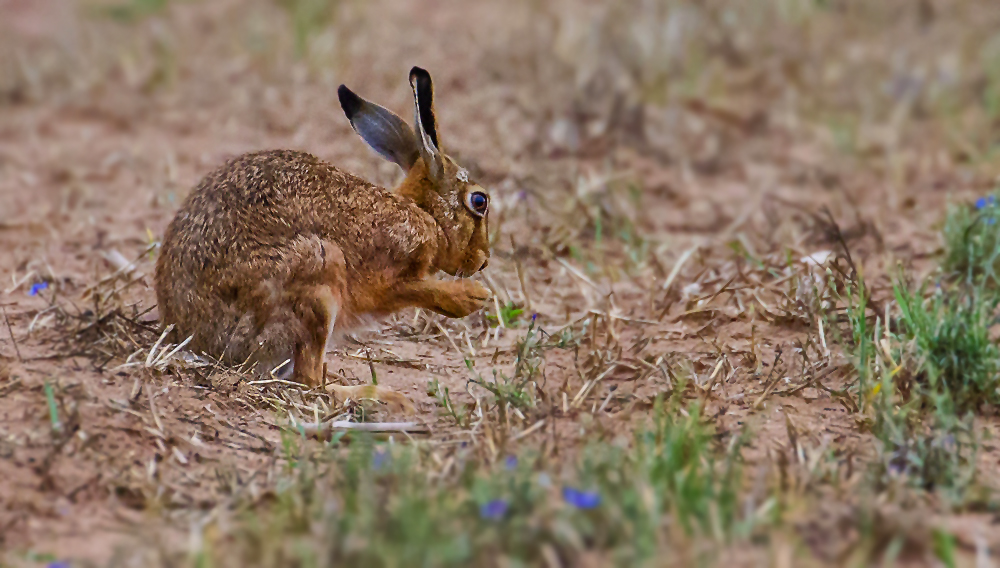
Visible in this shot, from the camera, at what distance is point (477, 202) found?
5309mm

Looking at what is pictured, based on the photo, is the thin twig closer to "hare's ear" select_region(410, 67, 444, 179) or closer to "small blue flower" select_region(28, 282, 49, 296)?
"small blue flower" select_region(28, 282, 49, 296)

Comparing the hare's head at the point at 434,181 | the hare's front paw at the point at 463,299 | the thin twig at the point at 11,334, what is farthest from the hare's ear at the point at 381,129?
the thin twig at the point at 11,334

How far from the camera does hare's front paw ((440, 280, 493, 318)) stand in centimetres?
504

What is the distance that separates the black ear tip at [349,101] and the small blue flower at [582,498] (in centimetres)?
233

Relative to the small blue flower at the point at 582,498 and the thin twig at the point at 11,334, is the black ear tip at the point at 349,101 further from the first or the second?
the small blue flower at the point at 582,498

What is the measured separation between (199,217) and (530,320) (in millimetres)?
1562

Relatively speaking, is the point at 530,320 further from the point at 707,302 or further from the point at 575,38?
the point at 575,38

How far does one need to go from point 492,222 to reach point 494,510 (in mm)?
3406

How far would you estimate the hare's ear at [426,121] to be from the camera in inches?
189

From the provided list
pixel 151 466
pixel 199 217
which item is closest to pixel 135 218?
pixel 199 217

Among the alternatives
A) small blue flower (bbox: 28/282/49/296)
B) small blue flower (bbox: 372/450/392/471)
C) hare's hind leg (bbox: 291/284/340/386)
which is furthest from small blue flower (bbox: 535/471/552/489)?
small blue flower (bbox: 28/282/49/296)

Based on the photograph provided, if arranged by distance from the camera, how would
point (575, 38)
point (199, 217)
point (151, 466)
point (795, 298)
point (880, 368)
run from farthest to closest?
1. point (575, 38)
2. point (795, 298)
3. point (199, 217)
4. point (880, 368)
5. point (151, 466)

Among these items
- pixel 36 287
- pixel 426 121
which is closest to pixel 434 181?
pixel 426 121

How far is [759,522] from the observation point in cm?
306
